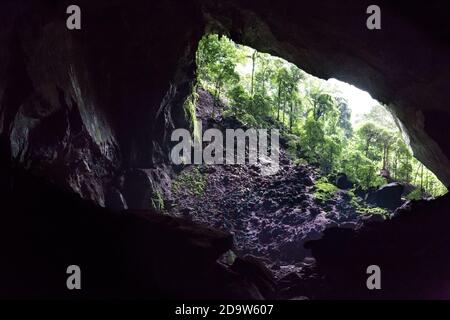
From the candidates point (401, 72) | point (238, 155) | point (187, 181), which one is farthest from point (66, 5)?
point (238, 155)

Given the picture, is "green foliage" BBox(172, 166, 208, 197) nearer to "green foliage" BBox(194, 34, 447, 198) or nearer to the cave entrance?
the cave entrance

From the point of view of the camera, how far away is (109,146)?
15.1 metres

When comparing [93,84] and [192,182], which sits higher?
[93,84]

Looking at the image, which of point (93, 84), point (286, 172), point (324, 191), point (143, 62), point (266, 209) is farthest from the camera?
point (286, 172)

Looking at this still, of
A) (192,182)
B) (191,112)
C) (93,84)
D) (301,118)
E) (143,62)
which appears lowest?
(192,182)

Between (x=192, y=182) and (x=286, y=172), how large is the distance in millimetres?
5874

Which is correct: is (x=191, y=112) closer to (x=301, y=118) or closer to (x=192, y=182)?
(x=192, y=182)

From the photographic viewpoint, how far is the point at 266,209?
21.4m

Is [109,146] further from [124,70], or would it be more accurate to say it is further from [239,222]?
[239,222]

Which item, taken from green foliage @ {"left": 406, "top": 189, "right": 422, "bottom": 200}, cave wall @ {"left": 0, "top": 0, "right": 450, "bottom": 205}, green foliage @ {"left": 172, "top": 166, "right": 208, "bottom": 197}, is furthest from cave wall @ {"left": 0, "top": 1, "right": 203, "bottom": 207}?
green foliage @ {"left": 406, "top": 189, "right": 422, "bottom": 200}

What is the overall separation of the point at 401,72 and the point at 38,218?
10097 mm

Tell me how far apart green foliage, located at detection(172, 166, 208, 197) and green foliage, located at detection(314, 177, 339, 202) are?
591 centimetres

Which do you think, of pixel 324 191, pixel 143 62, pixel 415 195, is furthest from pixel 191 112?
pixel 415 195

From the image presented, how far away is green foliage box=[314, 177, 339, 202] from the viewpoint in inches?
860
